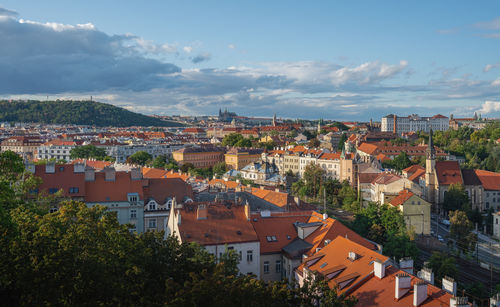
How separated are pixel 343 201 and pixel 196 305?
70521mm

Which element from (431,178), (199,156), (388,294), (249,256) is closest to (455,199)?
(431,178)

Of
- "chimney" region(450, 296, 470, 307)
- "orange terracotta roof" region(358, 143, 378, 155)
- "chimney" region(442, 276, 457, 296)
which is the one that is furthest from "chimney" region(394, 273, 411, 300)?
"orange terracotta roof" region(358, 143, 378, 155)

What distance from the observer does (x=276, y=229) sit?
39688 mm

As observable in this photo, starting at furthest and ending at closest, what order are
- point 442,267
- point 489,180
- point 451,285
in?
point 489,180, point 442,267, point 451,285

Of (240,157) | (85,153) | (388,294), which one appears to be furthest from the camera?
(240,157)

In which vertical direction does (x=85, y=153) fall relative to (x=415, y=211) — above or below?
above

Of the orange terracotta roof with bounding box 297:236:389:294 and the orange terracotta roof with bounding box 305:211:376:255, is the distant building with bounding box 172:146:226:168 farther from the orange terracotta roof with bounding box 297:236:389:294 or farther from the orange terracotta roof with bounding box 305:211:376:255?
the orange terracotta roof with bounding box 297:236:389:294

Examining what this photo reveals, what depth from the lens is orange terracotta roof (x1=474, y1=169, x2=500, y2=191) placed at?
86.6 m

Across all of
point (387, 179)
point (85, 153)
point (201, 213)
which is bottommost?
point (387, 179)

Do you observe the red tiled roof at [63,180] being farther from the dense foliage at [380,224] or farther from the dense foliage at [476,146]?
the dense foliage at [476,146]

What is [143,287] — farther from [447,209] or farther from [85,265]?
[447,209]

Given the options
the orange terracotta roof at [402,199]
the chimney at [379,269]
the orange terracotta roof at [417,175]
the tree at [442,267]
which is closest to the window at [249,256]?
the chimney at [379,269]

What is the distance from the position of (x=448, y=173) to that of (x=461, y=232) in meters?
24.5

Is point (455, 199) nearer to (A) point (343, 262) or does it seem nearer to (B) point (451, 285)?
(A) point (343, 262)
